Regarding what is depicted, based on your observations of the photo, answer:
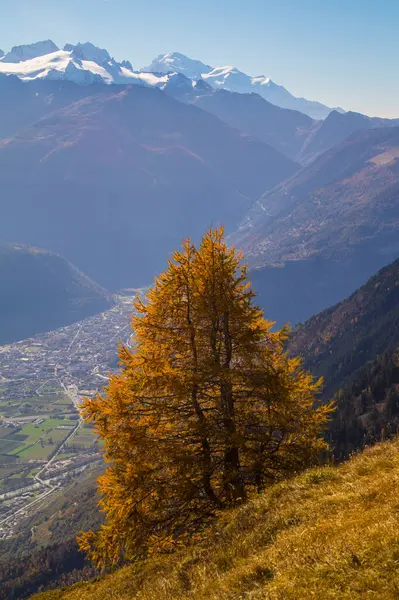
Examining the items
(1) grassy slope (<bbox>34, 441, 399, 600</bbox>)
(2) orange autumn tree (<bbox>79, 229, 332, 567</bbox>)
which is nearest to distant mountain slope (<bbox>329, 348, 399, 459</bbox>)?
(2) orange autumn tree (<bbox>79, 229, 332, 567</bbox>)

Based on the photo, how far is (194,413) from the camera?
18.9 m

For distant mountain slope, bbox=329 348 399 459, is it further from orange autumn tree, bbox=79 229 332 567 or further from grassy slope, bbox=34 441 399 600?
grassy slope, bbox=34 441 399 600

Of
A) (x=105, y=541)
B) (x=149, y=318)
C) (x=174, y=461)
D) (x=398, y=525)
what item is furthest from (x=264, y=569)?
(x=149, y=318)

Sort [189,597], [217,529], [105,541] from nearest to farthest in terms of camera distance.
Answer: [189,597]
[217,529]
[105,541]

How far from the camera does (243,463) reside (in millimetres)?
20062

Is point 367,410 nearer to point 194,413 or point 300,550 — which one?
point 194,413

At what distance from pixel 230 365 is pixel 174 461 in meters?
5.06

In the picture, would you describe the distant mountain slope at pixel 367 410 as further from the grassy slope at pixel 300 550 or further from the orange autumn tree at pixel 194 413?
the grassy slope at pixel 300 550

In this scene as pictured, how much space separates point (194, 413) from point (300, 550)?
9924mm

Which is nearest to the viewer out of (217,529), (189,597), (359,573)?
(359,573)

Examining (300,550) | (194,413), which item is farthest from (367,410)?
(300,550)

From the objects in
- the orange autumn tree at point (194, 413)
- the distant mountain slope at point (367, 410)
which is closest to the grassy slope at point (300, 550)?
the orange autumn tree at point (194, 413)

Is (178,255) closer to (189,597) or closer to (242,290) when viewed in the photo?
(242,290)

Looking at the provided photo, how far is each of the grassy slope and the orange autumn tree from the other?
261 cm
